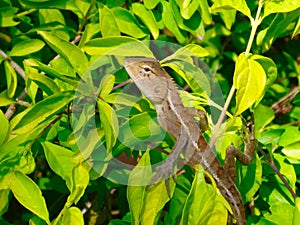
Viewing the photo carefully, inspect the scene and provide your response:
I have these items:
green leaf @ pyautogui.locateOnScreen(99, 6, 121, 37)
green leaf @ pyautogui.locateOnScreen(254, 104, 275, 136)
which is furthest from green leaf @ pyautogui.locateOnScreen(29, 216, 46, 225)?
green leaf @ pyautogui.locateOnScreen(254, 104, 275, 136)

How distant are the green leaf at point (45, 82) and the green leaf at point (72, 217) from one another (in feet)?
1.14

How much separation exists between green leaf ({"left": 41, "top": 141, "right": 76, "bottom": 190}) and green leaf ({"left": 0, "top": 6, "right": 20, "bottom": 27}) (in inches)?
22.1

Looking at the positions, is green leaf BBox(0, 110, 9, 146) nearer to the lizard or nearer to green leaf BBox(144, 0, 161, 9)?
the lizard

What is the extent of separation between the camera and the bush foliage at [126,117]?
138 centimetres

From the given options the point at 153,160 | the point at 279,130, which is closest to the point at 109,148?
the point at 153,160

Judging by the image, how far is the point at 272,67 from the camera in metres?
1.52

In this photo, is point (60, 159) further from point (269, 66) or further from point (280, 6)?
point (280, 6)

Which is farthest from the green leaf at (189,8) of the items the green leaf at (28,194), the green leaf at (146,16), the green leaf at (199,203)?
the green leaf at (28,194)

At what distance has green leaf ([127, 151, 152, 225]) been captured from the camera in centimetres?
138

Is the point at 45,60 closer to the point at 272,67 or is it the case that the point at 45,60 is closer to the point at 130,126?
the point at 130,126

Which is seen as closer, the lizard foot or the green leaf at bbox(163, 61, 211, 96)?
the lizard foot

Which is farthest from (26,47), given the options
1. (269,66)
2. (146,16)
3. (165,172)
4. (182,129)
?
(269,66)

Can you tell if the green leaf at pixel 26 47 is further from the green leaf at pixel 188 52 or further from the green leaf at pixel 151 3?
the green leaf at pixel 188 52

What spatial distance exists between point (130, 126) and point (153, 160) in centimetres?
22
